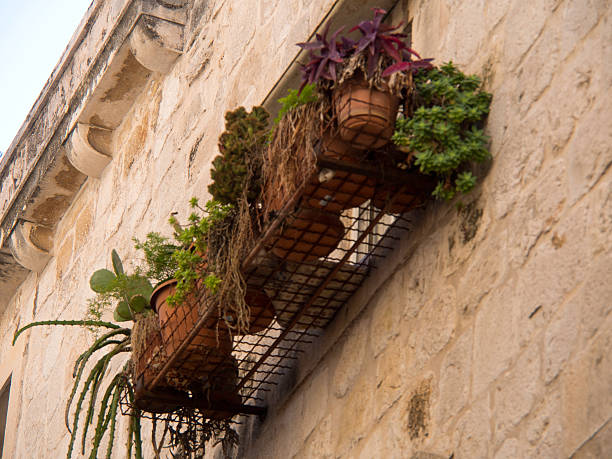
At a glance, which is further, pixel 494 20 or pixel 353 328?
pixel 353 328

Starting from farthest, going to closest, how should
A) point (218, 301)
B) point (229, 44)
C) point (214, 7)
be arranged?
point (214, 7)
point (229, 44)
point (218, 301)

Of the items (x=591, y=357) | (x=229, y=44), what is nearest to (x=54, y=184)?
(x=229, y=44)

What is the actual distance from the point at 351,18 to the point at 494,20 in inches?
42.9

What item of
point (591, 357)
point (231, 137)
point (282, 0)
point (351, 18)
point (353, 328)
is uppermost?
point (282, 0)

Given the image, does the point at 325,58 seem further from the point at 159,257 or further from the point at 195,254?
the point at 159,257

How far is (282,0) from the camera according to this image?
5316mm

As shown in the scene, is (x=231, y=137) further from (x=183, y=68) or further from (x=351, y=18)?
(x=183, y=68)

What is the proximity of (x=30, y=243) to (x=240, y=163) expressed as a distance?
15.8 feet

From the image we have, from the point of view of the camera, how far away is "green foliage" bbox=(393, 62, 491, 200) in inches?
126

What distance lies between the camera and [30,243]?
8211mm

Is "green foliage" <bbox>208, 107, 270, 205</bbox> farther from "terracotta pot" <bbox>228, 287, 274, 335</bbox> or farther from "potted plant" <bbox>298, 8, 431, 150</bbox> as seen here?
"potted plant" <bbox>298, 8, 431, 150</bbox>

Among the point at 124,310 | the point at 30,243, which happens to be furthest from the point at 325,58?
the point at 30,243

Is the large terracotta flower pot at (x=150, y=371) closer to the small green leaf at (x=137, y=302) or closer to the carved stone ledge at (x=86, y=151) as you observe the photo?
the small green leaf at (x=137, y=302)

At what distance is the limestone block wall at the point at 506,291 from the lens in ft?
8.63
